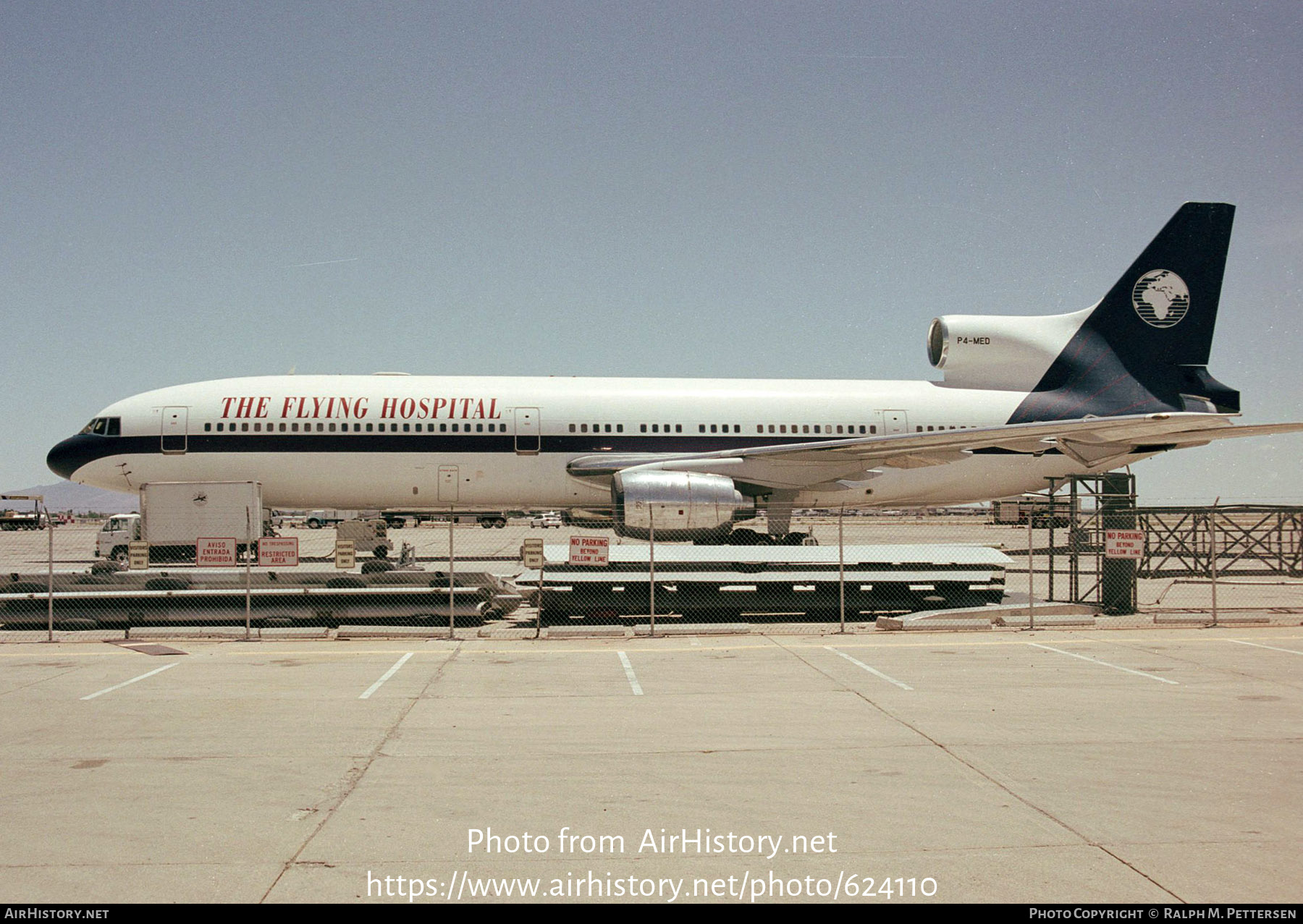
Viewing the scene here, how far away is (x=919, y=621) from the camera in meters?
13.8

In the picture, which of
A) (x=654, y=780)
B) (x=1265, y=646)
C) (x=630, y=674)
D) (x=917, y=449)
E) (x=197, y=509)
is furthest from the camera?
(x=197, y=509)

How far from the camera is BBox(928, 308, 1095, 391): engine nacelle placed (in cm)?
2505

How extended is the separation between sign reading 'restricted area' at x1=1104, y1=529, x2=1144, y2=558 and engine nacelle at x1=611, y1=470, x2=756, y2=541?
20.1 ft

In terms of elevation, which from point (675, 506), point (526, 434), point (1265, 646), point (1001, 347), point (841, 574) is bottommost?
point (1265, 646)

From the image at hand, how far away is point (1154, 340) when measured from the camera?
2498 cm

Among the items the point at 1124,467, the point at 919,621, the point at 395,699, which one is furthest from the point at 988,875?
the point at 1124,467

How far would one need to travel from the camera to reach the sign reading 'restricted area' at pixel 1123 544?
15.1 m

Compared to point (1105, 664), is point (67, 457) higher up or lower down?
higher up

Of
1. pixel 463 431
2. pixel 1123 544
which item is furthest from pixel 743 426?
pixel 1123 544

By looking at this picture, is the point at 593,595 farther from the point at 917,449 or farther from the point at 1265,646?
the point at 917,449

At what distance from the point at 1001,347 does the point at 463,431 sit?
14.1m

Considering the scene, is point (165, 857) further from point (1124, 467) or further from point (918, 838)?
point (1124, 467)

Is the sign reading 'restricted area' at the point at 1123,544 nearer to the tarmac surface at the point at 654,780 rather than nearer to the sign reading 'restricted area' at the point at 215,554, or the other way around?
the tarmac surface at the point at 654,780

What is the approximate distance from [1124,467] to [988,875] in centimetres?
2402
